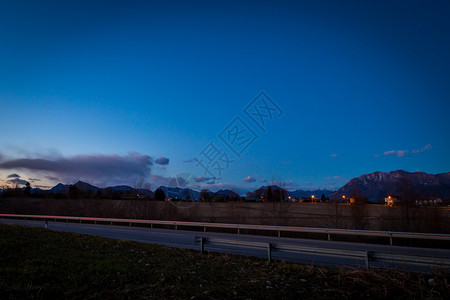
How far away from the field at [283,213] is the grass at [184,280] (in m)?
22.3

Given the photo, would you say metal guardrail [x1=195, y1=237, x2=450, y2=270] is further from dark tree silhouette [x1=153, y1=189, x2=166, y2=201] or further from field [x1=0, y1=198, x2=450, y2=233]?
Result: dark tree silhouette [x1=153, y1=189, x2=166, y2=201]

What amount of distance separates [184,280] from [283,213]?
89.9ft

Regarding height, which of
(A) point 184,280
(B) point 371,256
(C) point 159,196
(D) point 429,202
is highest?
(D) point 429,202

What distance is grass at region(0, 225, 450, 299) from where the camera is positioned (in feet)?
18.9

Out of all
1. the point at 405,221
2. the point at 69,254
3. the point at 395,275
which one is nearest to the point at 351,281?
the point at 395,275

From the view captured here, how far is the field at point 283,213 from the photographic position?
25.5 meters

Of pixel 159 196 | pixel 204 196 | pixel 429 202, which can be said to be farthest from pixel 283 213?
pixel 159 196

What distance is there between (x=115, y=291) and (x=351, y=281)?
5108 millimetres

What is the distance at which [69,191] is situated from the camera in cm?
6488

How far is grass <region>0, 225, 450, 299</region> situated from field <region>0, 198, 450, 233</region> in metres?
22.3

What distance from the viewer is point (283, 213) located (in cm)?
3288

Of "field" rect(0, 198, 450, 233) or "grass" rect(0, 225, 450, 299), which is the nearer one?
"grass" rect(0, 225, 450, 299)

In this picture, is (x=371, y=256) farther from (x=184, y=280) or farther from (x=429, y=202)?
(x=429, y=202)

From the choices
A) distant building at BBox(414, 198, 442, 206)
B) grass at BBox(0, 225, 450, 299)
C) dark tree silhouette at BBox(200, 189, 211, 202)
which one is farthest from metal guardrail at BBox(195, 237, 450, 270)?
dark tree silhouette at BBox(200, 189, 211, 202)
